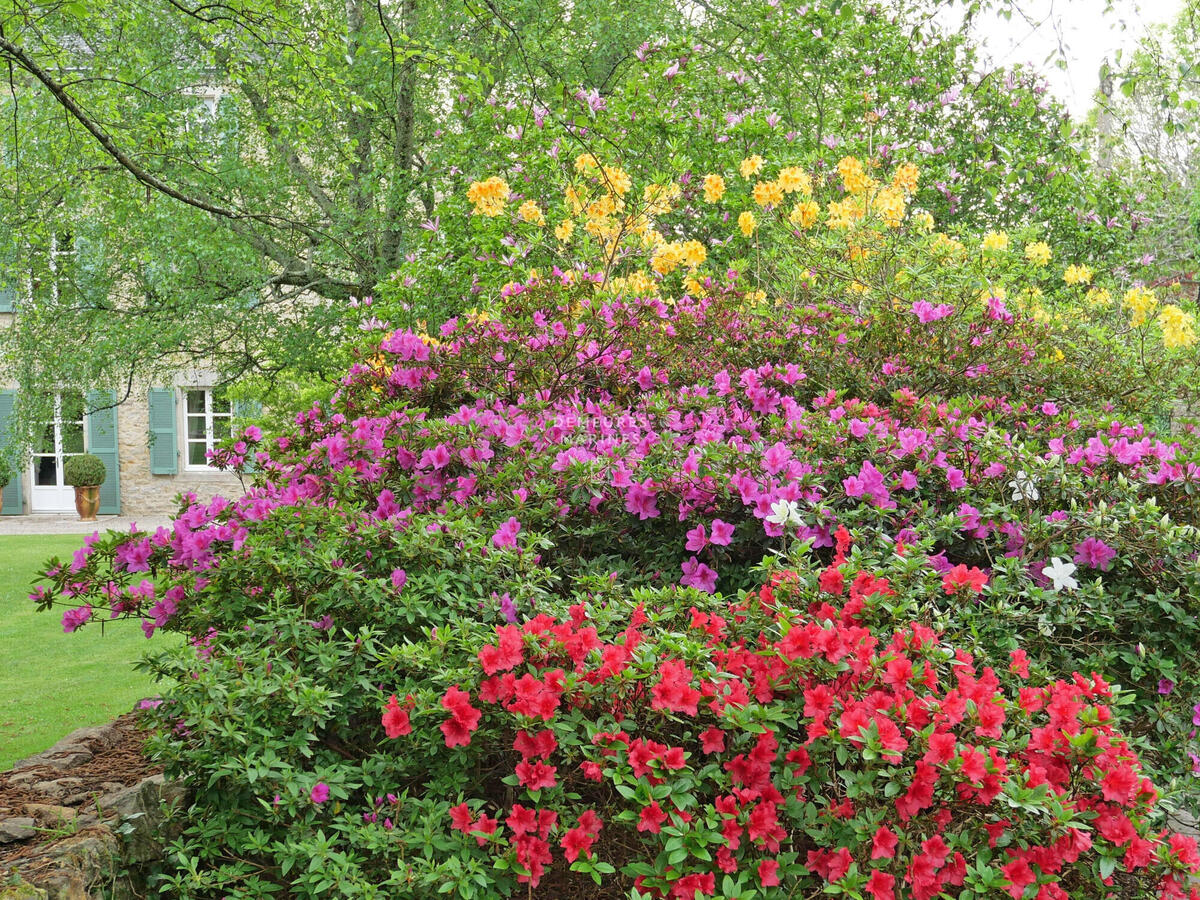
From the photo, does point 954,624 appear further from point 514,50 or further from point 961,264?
point 514,50

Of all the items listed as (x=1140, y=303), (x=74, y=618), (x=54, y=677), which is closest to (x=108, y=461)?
(x=54, y=677)

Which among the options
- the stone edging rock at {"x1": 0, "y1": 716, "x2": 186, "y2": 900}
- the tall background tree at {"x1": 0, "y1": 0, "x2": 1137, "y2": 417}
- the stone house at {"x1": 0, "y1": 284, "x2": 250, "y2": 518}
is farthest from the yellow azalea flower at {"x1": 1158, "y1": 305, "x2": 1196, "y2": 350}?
the stone house at {"x1": 0, "y1": 284, "x2": 250, "y2": 518}

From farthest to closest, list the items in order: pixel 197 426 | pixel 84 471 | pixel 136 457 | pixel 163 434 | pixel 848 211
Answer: pixel 197 426 → pixel 136 457 → pixel 163 434 → pixel 84 471 → pixel 848 211

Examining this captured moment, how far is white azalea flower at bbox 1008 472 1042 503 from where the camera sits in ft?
9.28

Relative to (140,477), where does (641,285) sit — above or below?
above

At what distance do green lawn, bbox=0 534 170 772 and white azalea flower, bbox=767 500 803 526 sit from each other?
8.72 feet

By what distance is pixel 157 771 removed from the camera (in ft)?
9.79

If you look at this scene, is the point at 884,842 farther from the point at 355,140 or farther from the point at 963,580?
the point at 355,140

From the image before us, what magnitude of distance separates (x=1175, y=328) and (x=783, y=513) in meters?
3.19

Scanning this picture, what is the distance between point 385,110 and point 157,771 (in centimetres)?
783

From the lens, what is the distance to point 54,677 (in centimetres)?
553

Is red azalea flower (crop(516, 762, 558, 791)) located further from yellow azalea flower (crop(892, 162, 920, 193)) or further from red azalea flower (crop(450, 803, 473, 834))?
yellow azalea flower (crop(892, 162, 920, 193))

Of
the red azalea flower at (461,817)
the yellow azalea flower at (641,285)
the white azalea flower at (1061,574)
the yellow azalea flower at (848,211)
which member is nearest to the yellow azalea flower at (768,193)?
the yellow azalea flower at (848,211)

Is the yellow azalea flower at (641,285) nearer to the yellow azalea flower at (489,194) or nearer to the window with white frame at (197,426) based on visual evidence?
the yellow azalea flower at (489,194)
